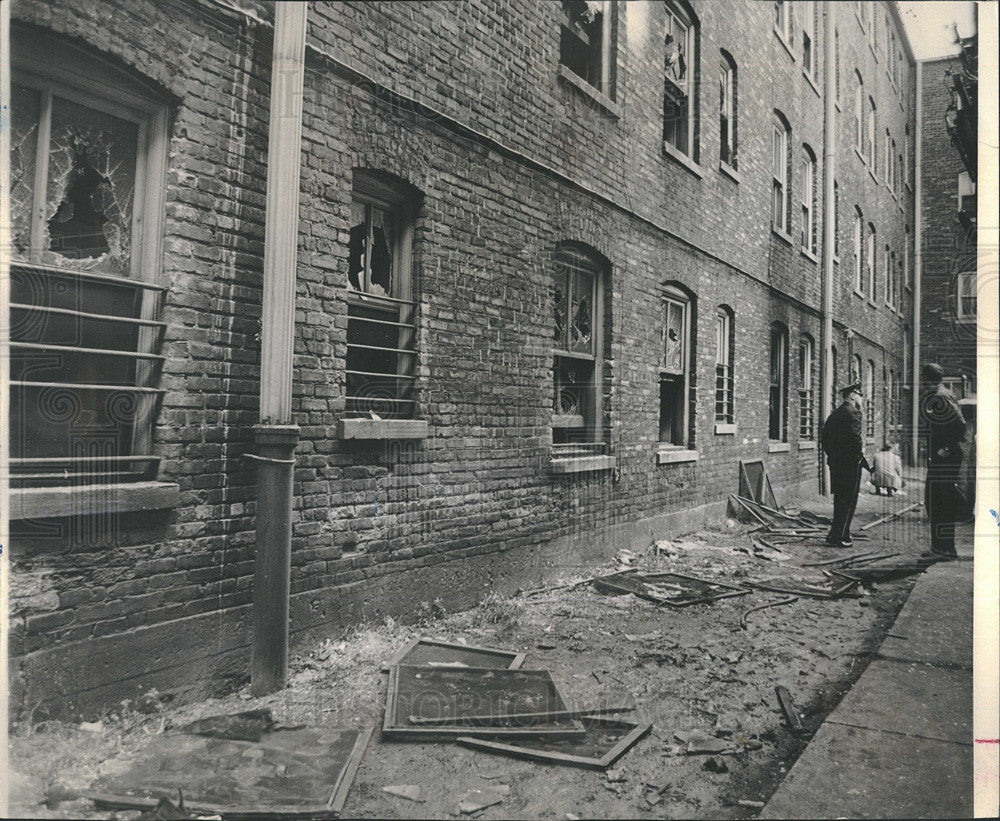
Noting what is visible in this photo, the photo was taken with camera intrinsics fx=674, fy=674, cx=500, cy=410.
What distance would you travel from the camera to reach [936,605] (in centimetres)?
374

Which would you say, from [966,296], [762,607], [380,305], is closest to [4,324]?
[380,305]

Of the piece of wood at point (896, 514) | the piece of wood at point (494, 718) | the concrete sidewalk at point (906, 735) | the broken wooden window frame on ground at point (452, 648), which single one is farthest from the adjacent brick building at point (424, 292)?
the concrete sidewalk at point (906, 735)

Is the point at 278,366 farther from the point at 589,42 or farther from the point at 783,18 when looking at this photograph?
the point at 589,42

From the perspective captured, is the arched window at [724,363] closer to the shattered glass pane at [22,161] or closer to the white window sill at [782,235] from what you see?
the white window sill at [782,235]

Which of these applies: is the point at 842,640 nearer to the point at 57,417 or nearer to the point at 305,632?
the point at 305,632

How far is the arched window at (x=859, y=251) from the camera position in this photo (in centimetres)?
462

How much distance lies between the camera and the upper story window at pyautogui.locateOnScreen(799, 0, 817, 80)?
437 cm

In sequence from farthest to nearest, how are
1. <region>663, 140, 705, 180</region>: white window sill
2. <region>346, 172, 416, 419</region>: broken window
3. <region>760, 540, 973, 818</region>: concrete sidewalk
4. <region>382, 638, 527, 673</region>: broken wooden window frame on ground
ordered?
<region>663, 140, 705, 180</region>: white window sill
<region>346, 172, 416, 419</region>: broken window
<region>382, 638, 527, 673</region>: broken wooden window frame on ground
<region>760, 540, 973, 818</region>: concrete sidewalk

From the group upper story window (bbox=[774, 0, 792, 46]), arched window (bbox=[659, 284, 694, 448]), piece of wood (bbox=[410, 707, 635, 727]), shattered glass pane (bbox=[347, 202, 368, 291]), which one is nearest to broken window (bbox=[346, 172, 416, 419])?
shattered glass pane (bbox=[347, 202, 368, 291])

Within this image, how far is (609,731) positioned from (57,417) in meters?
2.99

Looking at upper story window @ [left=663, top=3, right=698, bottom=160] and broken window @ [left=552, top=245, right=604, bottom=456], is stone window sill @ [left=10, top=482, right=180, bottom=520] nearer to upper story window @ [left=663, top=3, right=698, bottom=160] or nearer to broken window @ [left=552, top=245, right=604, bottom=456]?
broken window @ [left=552, top=245, right=604, bottom=456]

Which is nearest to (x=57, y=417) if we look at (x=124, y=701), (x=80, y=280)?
(x=80, y=280)

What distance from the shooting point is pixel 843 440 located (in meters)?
5.38

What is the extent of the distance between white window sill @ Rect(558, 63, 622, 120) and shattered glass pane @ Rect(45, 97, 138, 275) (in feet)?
12.6
